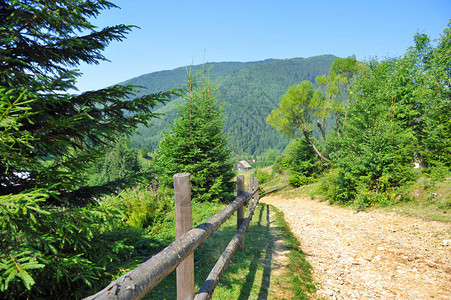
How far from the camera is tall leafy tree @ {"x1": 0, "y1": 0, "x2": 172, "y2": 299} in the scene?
237 centimetres

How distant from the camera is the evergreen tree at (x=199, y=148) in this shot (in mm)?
10984

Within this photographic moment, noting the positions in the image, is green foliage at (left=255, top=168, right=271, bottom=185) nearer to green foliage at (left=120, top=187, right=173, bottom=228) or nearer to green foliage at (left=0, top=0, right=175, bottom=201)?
green foliage at (left=120, top=187, right=173, bottom=228)

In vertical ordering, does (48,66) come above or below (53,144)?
above

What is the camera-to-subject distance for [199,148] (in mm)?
10836

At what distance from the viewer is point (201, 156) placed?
11516 millimetres

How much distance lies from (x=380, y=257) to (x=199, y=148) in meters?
7.77

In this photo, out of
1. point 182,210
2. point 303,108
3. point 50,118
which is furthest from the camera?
point 303,108

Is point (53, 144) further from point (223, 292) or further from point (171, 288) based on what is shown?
point (223, 292)

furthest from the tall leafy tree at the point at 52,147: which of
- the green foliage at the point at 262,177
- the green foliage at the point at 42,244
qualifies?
the green foliage at the point at 262,177

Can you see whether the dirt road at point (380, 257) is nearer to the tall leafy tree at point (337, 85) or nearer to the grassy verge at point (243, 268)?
the grassy verge at point (243, 268)

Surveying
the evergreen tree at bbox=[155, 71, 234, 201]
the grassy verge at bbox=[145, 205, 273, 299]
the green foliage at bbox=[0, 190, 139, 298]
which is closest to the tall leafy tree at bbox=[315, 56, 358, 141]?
the evergreen tree at bbox=[155, 71, 234, 201]

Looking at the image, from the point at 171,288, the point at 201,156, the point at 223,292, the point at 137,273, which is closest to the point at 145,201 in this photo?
the point at 201,156

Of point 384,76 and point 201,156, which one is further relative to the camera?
point 384,76

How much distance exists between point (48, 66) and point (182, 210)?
3382 mm
